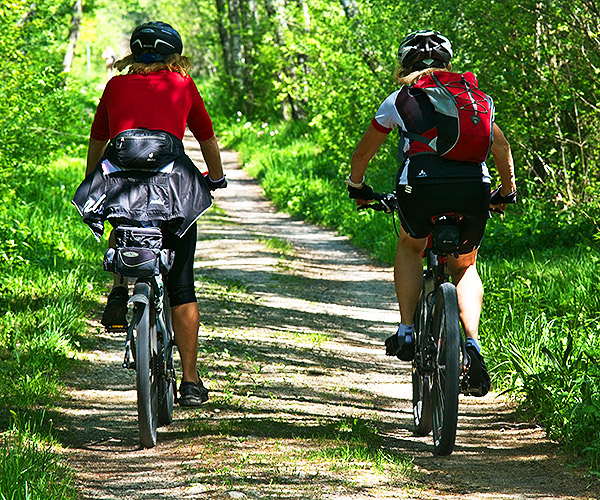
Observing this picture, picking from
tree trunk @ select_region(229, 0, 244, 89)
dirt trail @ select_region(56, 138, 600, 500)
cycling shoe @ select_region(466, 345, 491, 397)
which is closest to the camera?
dirt trail @ select_region(56, 138, 600, 500)

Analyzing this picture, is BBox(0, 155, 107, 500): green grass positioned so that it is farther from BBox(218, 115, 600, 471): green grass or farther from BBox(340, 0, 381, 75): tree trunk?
BBox(340, 0, 381, 75): tree trunk

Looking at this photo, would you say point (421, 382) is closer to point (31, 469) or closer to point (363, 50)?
point (31, 469)

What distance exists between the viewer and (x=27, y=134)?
1029 centimetres

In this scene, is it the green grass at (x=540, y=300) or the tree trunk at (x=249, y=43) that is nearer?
the green grass at (x=540, y=300)

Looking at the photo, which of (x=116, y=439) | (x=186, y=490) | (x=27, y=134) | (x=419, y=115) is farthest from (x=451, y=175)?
(x=27, y=134)

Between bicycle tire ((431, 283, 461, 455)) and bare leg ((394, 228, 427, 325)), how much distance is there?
36cm

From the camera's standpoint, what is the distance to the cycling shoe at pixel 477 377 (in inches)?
158

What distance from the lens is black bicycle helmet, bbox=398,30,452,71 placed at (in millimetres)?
4191

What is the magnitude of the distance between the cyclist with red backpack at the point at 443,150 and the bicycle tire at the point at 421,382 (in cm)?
22

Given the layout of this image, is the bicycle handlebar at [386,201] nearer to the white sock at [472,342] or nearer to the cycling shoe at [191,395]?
the white sock at [472,342]

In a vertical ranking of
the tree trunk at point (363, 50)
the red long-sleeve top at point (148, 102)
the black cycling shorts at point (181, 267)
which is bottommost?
the black cycling shorts at point (181, 267)

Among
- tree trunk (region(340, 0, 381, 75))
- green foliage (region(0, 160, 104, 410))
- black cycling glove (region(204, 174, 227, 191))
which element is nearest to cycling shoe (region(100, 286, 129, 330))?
black cycling glove (region(204, 174, 227, 191))

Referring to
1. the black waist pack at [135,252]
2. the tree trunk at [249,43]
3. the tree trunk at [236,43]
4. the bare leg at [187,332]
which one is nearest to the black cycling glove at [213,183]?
the black waist pack at [135,252]

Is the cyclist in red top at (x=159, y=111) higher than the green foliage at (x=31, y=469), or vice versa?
the cyclist in red top at (x=159, y=111)
